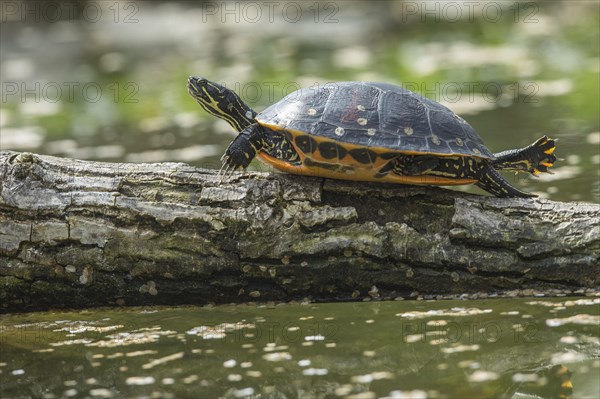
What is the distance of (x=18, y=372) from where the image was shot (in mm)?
3773

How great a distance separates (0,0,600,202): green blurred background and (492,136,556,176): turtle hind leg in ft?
4.02

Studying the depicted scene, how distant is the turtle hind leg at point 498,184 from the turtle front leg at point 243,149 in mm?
1160

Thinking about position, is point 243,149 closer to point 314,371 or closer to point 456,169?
point 456,169

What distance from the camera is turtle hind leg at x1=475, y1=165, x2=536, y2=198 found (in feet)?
14.8

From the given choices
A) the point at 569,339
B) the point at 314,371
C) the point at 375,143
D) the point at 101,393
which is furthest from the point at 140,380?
the point at 569,339

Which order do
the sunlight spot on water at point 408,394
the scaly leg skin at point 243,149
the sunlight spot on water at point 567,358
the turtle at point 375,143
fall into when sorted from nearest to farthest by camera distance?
the sunlight spot on water at point 408,394
the sunlight spot on water at point 567,358
the turtle at point 375,143
the scaly leg skin at point 243,149

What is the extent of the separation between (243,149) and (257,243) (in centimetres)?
57

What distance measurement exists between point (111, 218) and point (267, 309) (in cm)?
88

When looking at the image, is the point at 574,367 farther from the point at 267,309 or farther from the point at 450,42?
the point at 450,42

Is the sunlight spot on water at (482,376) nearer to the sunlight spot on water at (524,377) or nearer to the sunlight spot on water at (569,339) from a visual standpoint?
the sunlight spot on water at (524,377)

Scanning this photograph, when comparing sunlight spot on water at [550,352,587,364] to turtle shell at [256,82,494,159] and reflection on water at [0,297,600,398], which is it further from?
turtle shell at [256,82,494,159]

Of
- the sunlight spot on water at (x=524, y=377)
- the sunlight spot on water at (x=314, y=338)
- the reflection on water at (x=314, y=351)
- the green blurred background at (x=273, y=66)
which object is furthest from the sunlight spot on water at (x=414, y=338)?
the green blurred background at (x=273, y=66)

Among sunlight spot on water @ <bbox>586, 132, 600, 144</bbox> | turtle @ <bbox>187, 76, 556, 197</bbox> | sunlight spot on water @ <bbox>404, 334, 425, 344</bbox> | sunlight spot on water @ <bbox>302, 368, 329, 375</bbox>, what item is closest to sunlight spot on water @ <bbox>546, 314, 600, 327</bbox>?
sunlight spot on water @ <bbox>404, 334, 425, 344</bbox>

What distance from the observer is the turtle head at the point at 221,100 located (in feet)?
16.5
